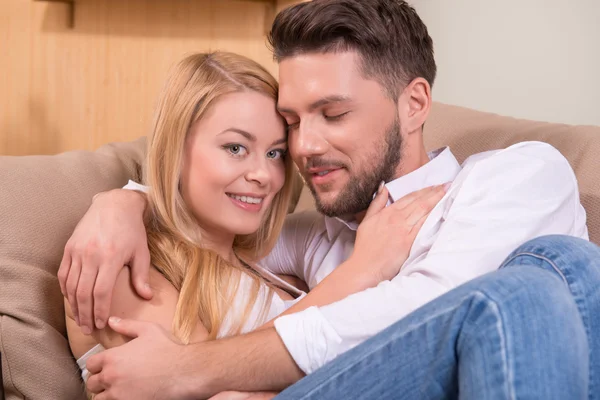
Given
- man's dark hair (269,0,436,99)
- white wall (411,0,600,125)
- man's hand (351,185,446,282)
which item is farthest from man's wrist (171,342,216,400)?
white wall (411,0,600,125)

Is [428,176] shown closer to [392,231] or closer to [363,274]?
[392,231]

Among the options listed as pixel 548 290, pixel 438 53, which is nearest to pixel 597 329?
pixel 548 290

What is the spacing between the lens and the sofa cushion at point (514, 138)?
146 centimetres

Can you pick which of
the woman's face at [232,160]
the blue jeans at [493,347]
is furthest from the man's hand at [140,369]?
the woman's face at [232,160]

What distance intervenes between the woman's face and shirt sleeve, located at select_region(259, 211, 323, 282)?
0.84 ft

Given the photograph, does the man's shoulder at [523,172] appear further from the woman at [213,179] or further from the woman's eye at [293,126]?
the woman's eye at [293,126]

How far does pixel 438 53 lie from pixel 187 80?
1.44m

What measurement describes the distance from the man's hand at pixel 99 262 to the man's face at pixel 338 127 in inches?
15.2

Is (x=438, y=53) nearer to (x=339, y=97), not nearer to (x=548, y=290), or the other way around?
(x=339, y=97)

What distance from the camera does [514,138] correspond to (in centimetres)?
164

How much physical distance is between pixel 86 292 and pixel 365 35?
75 cm

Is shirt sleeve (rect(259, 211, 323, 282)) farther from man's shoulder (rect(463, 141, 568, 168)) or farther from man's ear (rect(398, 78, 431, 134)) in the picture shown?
man's shoulder (rect(463, 141, 568, 168))

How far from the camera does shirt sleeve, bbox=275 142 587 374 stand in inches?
44.9

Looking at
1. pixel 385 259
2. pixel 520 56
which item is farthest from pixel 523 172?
pixel 520 56
